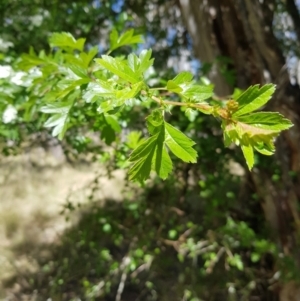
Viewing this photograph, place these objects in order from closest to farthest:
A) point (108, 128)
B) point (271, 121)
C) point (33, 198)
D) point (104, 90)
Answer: point (271, 121), point (104, 90), point (108, 128), point (33, 198)

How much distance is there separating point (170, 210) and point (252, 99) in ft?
4.92

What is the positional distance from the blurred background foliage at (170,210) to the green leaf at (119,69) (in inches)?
32.5

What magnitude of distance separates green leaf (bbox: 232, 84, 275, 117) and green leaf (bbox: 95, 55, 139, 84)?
143 millimetres

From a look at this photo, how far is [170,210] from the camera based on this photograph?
6.59 feet

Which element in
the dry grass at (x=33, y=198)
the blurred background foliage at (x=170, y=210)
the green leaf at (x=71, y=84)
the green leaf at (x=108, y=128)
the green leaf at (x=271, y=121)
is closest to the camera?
the green leaf at (x=271, y=121)

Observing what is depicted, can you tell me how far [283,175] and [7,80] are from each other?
3.62 feet

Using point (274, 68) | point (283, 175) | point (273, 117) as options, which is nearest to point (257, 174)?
point (283, 175)

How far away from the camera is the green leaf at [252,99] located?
544 mm

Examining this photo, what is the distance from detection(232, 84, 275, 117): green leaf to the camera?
544 millimetres

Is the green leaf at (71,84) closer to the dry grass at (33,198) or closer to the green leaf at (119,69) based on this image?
the green leaf at (119,69)

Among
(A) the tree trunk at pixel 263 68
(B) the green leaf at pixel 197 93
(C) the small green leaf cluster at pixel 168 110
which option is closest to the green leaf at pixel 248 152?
(C) the small green leaf cluster at pixel 168 110

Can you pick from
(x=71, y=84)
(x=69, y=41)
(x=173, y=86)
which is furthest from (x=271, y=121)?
(x=69, y=41)

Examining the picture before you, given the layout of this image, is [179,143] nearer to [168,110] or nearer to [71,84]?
[168,110]

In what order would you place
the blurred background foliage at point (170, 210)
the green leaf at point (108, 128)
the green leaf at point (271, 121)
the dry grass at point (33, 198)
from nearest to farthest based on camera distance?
1. the green leaf at point (271, 121)
2. the green leaf at point (108, 128)
3. the blurred background foliage at point (170, 210)
4. the dry grass at point (33, 198)
